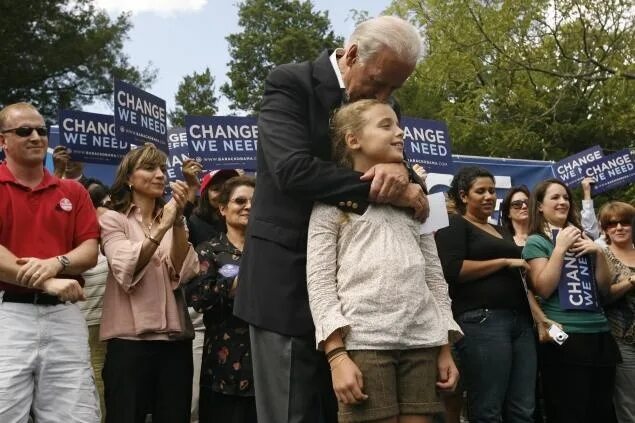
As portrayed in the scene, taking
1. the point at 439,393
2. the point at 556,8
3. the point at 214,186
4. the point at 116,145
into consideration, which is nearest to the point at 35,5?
the point at 556,8

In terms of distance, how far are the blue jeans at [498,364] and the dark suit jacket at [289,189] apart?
95.1 inches

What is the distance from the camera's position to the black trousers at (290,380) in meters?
2.58

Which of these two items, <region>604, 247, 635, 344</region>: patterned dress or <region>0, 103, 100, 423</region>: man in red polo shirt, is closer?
<region>0, 103, 100, 423</region>: man in red polo shirt

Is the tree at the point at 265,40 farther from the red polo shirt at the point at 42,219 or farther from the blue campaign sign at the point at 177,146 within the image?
the red polo shirt at the point at 42,219

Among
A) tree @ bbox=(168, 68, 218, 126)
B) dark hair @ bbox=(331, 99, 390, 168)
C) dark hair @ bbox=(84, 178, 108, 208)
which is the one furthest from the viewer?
tree @ bbox=(168, 68, 218, 126)

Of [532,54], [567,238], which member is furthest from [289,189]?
[532,54]

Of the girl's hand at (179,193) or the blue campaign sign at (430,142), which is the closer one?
the girl's hand at (179,193)

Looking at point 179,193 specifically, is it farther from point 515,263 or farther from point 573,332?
point 573,332

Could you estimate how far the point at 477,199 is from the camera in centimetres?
532

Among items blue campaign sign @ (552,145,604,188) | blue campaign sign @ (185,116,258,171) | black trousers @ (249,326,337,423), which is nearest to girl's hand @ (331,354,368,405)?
black trousers @ (249,326,337,423)

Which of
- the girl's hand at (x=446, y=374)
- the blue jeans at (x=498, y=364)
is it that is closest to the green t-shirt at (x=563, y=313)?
the blue jeans at (x=498, y=364)

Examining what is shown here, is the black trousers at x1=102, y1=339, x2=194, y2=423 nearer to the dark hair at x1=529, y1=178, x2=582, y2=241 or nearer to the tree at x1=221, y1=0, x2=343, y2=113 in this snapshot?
the dark hair at x1=529, y1=178, x2=582, y2=241

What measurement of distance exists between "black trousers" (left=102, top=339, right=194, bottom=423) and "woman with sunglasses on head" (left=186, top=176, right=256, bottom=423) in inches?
5.0

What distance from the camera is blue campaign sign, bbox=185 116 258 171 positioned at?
24.2 feet
